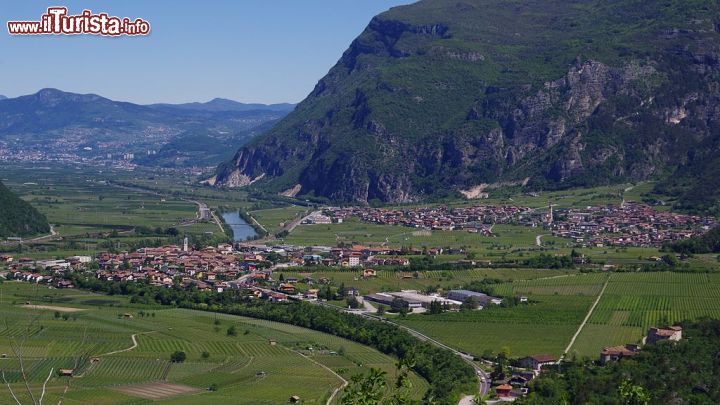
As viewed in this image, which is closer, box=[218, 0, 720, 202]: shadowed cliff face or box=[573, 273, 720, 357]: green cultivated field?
box=[573, 273, 720, 357]: green cultivated field

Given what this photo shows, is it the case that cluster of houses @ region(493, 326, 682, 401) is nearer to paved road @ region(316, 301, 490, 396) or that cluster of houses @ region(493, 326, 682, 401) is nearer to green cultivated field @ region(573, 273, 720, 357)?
paved road @ region(316, 301, 490, 396)

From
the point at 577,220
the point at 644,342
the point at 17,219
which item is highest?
the point at 644,342

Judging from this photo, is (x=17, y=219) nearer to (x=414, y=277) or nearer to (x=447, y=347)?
(x=414, y=277)

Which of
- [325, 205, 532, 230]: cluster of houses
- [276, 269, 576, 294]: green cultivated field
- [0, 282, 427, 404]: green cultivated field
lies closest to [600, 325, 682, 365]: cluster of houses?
[0, 282, 427, 404]: green cultivated field

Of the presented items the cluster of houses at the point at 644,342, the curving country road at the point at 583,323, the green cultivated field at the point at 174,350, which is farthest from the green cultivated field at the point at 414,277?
the cluster of houses at the point at 644,342

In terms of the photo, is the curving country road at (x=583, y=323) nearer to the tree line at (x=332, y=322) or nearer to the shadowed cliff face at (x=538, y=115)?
the tree line at (x=332, y=322)

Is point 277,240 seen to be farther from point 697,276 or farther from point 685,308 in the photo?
point 685,308

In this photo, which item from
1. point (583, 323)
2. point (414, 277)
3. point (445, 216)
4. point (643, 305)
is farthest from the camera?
point (445, 216)

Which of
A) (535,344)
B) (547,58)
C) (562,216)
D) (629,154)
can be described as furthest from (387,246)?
(547,58)

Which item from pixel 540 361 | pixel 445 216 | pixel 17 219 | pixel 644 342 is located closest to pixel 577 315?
pixel 644 342
